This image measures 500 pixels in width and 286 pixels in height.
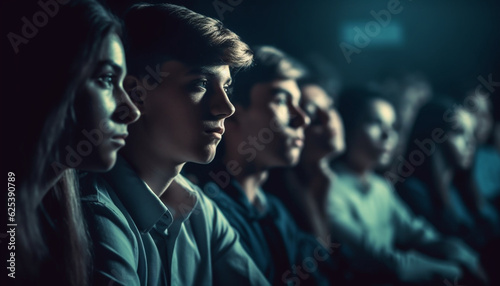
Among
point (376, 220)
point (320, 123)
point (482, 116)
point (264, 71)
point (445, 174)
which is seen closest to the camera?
point (264, 71)

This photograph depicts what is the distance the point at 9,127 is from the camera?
86cm

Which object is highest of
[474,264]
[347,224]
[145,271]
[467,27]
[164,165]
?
[467,27]

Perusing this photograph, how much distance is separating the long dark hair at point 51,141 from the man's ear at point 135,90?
0.27 feet

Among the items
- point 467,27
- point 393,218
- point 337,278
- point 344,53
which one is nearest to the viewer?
point 337,278

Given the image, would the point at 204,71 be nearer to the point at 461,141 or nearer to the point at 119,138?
the point at 119,138

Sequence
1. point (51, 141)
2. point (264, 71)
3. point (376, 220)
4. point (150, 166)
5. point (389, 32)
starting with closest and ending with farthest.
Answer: point (51, 141) < point (150, 166) < point (264, 71) < point (376, 220) < point (389, 32)

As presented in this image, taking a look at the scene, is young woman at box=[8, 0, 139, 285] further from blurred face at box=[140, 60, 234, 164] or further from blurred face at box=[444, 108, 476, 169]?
blurred face at box=[444, 108, 476, 169]

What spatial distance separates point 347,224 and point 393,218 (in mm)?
281

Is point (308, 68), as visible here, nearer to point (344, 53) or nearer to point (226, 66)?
point (344, 53)

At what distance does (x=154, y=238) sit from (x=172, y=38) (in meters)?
0.41

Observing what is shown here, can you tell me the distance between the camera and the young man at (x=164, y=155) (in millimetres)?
890

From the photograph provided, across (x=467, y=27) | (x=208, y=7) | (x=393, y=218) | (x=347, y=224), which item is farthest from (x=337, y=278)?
(x=467, y=27)

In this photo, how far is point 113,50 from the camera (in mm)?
892

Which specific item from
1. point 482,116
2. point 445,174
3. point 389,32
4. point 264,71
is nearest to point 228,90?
point 264,71
